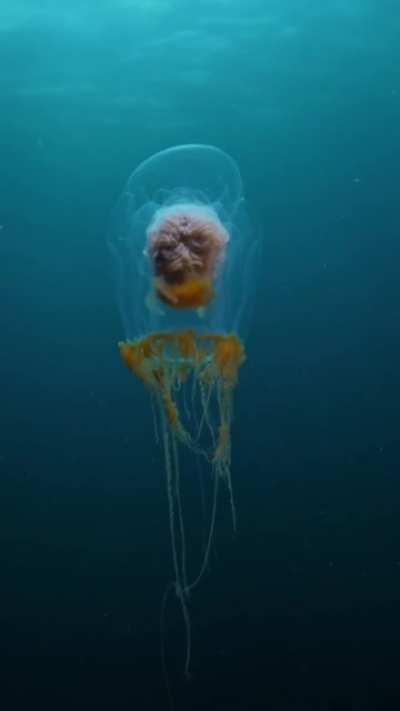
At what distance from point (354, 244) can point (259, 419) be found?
184cm

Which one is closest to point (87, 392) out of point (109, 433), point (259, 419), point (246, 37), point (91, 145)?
point (109, 433)

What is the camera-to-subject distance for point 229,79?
6.95 m

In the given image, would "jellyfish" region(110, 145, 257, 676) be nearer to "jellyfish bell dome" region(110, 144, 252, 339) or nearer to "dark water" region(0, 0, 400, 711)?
"jellyfish bell dome" region(110, 144, 252, 339)

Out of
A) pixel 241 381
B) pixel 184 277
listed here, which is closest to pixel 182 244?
pixel 184 277

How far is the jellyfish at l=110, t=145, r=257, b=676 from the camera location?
435 centimetres

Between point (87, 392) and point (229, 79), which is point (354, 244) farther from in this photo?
point (87, 392)

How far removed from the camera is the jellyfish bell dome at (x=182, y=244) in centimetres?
433

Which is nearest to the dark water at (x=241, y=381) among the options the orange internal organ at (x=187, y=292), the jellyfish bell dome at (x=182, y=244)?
the jellyfish bell dome at (x=182, y=244)

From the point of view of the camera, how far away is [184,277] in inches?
169

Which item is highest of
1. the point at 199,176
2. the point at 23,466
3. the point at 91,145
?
the point at 91,145

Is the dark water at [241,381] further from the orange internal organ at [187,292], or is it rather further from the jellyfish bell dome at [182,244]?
the orange internal organ at [187,292]

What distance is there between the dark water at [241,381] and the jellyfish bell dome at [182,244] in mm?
1976

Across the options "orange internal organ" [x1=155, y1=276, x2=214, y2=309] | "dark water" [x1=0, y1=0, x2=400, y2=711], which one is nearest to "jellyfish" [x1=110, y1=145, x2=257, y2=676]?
"orange internal organ" [x1=155, y1=276, x2=214, y2=309]

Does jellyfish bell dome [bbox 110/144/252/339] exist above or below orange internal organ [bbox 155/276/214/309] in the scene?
above
